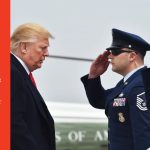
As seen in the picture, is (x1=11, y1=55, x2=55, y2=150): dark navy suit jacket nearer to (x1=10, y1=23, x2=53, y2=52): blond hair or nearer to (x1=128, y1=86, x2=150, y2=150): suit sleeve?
(x1=10, y1=23, x2=53, y2=52): blond hair

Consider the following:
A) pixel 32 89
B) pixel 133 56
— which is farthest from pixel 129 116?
pixel 32 89

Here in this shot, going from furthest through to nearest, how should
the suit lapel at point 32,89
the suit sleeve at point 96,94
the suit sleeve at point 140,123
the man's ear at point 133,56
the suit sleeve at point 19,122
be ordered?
the suit sleeve at point 96,94 → the man's ear at point 133,56 → the suit sleeve at point 140,123 → the suit lapel at point 32,89 → the suit sleeve at point 19,122

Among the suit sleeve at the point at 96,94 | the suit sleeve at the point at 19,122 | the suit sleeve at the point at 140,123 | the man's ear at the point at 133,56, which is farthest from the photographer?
the suit sleeve at the point at 96,94

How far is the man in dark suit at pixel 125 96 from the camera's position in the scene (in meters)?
2.13

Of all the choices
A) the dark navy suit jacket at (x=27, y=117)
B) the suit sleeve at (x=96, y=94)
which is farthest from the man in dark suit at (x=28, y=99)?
the suit sleeve at (x=96, y=94)

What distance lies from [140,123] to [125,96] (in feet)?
0.47

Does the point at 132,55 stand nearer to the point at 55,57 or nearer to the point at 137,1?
the point at 55,57

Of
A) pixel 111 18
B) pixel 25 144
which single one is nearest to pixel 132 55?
pixel 25 144

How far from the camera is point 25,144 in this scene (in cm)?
181

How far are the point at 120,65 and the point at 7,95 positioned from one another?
1047 mm

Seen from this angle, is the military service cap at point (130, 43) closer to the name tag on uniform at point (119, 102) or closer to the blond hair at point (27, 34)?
the name tag on uniform at point (119, 102)

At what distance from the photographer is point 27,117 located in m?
1.86

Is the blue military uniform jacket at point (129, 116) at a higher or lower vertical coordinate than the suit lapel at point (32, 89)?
lower

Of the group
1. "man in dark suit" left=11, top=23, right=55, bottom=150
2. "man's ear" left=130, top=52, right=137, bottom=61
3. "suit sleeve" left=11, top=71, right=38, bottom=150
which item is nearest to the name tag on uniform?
"man's ear" left=130, top=52, right=137, bottom=61
